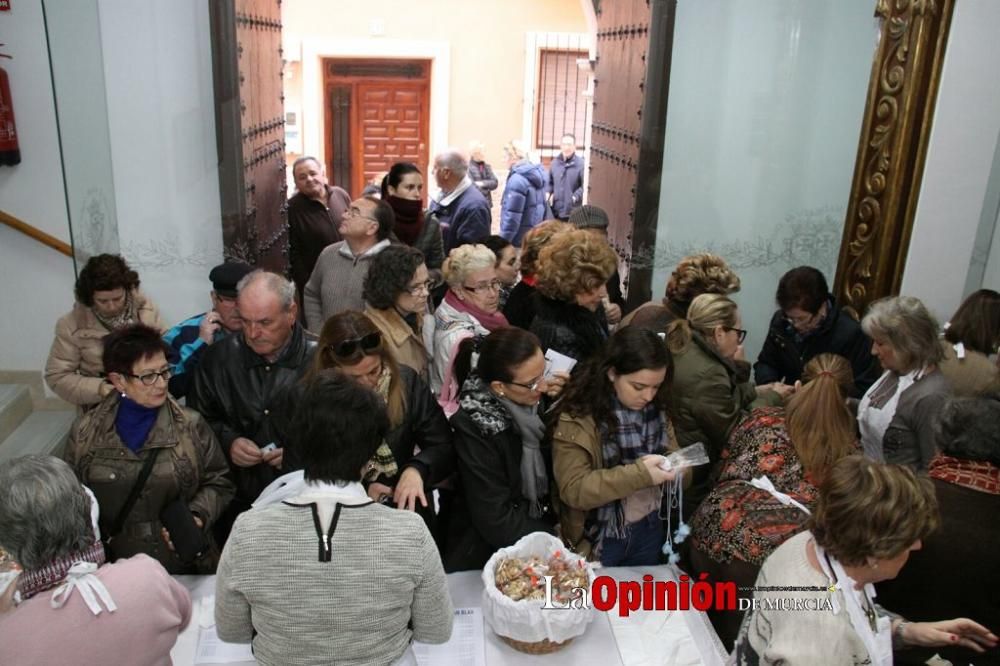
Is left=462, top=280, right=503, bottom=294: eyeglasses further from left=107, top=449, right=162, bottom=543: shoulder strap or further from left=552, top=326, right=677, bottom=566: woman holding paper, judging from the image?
left=107, top=449, right=162, bottom=543: shoulder strap

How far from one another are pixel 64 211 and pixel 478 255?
2858 millimetres

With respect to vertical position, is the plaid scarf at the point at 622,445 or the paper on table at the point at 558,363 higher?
the paper on table at the point at 558,363

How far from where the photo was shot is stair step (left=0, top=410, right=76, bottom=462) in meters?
4.55

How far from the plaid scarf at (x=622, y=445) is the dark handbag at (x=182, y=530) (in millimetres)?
1255

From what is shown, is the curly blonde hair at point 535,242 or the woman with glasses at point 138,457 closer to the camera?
the woman with glasses at point 138,457

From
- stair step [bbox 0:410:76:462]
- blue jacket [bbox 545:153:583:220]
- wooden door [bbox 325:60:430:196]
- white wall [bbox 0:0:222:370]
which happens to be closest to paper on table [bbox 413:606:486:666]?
stair step [bbox 0:410:76:462]

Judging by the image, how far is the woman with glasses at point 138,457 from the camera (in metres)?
2.48

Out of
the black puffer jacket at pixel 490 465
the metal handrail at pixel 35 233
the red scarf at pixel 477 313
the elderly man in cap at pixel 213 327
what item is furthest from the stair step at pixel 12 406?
the black puffer jacket at pixel 490 465

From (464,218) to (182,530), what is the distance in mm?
3151

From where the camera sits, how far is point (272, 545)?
1681mm

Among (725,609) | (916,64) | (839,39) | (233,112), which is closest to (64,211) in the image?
(233,112)

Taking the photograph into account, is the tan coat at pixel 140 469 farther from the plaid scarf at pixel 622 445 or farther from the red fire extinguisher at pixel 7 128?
the red fire extinguisher at pixel 7 128

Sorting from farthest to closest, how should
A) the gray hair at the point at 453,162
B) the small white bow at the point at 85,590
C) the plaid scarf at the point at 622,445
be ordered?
the gray hair at the point at 453,162 → the plaid scarf at the point at 622,445 → the small white bow at the point at 85,590

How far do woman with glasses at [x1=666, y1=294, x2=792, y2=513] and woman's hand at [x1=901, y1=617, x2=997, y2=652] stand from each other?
3.29ft
